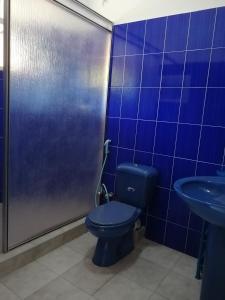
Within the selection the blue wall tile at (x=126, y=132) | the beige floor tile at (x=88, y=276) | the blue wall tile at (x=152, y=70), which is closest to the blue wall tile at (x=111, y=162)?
the blue wall tile at (x=126, y=132)

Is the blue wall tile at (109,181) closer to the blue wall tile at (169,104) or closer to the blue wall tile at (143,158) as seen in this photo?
the blue wall tile at (143,158)

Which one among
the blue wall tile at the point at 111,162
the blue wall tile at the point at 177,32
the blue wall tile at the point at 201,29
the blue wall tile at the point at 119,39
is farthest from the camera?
the blue wall tile at the point at 111,162

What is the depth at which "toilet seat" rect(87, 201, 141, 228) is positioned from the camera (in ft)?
5.79

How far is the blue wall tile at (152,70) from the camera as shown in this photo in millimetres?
2131

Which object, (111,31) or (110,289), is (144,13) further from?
(110,289)

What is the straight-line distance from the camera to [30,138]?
5.95 ft

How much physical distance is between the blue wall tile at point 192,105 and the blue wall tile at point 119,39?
2.49 ft

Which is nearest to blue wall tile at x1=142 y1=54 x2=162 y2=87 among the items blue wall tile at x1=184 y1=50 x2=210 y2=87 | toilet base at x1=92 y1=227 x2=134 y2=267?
blue wall tile at x1=184 y1=50 x2=210 y2=87

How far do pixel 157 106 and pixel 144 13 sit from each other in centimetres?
82

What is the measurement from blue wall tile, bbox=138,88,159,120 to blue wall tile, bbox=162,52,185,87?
4.9 inches

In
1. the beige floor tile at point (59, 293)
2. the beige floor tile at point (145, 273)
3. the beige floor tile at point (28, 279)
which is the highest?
the beige floor tile at point (28, 279)

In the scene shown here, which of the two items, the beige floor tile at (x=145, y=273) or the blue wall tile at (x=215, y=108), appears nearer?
the beige floor tile at (x=145, y=273)

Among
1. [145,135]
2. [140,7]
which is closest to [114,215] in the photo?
[145,135]

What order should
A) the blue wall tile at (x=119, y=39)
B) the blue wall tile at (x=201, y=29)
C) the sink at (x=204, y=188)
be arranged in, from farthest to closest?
1. the blue wall tile at (x=119, y=39)
2. the blue wall tile at (x=201, y=29)
3. the sink at (x=204, y=188)
